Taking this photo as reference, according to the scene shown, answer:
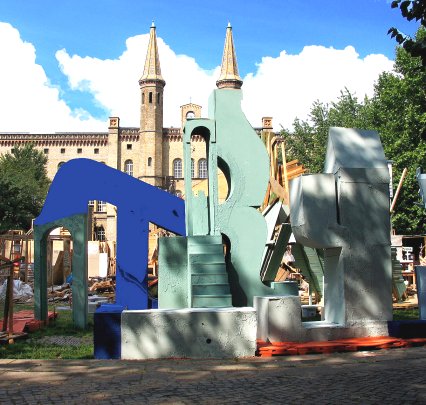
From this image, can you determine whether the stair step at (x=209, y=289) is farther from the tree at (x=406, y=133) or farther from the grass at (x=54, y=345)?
the tree at (x=406, y=133)

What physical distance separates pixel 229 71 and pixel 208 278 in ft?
198

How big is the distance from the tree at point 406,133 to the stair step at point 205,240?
70.5 ft

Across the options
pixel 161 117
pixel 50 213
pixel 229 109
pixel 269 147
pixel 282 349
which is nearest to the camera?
pixel 282 349

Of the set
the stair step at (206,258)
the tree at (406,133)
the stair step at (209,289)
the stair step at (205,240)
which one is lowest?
the stair step at (209,289)

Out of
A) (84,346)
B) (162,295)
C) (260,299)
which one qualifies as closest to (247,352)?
(260,299)

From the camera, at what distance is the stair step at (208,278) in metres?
7.86

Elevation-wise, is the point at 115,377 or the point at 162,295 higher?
the point at 162,295

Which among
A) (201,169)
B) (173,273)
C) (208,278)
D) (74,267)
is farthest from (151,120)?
(208,278)

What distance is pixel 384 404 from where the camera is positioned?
4566mm

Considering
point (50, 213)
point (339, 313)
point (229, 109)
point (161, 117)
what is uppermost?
point (161, 117)

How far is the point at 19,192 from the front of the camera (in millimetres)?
45938

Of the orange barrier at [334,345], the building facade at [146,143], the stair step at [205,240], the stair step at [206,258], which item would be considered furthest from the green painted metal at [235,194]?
the building facade at [146,143]

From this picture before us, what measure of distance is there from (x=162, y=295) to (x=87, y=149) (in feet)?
208

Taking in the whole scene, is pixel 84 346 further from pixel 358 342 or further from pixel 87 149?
pixel 87 149
